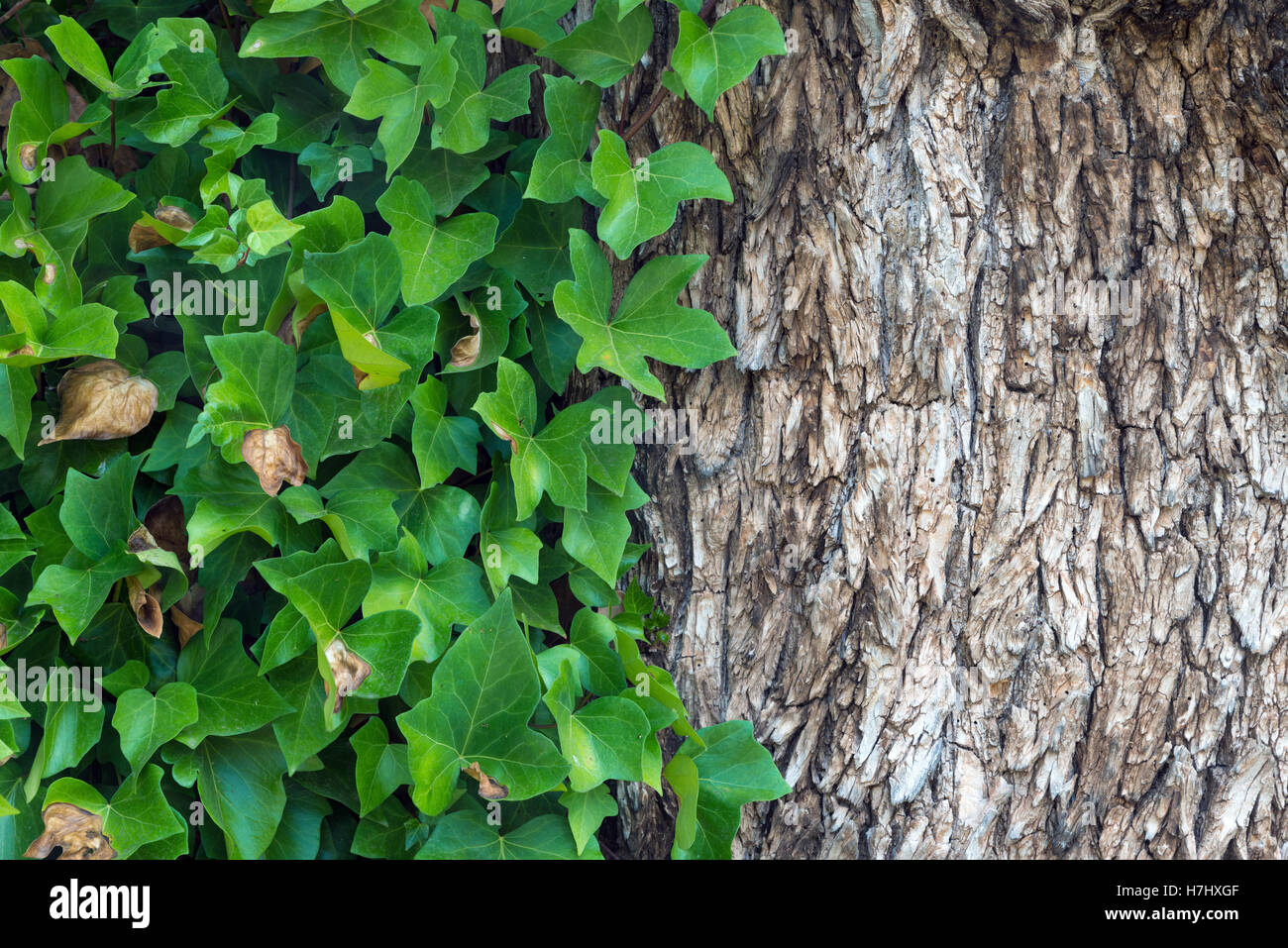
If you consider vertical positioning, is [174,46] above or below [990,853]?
above

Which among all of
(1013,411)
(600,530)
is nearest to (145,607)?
(600,530)

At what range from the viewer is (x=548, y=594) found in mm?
1177

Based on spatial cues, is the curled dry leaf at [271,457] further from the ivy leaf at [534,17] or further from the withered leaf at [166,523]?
the ivy leaf at [534,17]

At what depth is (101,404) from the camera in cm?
110

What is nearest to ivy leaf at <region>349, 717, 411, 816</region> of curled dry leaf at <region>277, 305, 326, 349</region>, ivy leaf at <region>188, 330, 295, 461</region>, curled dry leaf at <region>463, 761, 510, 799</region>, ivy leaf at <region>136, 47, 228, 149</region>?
curled dry leaf at <region>463, 761, 510, 799</region>

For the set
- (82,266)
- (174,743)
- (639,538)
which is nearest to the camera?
(174,743)

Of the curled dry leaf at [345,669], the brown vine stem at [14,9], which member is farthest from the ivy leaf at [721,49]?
the brown vine stem at [14,9]

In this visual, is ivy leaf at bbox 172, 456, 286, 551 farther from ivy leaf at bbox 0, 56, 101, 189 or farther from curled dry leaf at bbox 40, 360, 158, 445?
ivy leaf at bbox 0, 56, 101, 189

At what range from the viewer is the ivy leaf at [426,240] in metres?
1.07

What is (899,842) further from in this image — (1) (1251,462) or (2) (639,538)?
(1) (1251,462)

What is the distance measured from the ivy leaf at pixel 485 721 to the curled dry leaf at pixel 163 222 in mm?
626

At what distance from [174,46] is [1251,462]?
1374mm

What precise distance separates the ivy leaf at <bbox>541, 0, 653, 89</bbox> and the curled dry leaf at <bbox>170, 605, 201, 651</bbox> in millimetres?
807

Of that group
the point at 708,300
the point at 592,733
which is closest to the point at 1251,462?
the point at 708,300
